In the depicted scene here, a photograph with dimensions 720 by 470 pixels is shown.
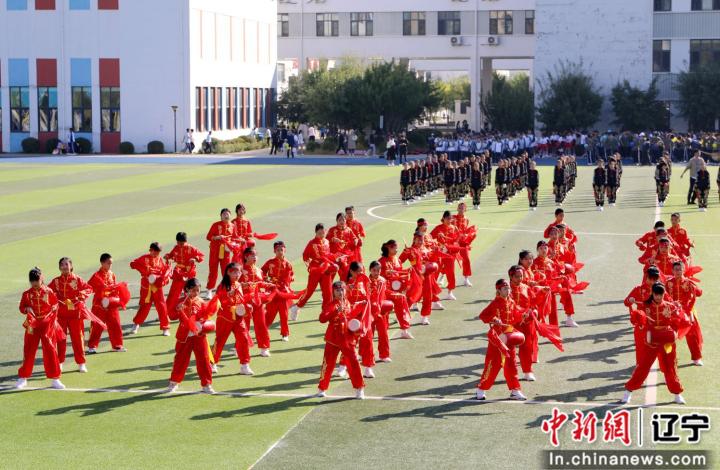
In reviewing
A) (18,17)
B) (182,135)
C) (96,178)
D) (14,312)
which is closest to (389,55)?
(182,135)

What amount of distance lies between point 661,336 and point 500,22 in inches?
3373

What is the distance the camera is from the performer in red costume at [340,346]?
55.0 feet

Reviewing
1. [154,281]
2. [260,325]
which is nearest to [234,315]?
[260,325]

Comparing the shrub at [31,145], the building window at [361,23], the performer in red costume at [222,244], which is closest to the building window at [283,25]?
the building window at [361,23]

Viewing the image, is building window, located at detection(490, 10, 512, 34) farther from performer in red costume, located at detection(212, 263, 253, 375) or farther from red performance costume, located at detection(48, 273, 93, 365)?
red performance costume, located at detection(48, 273, 93, 365)

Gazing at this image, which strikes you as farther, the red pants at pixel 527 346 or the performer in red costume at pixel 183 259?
the performer in red costume at pixel 183 259

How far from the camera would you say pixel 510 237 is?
35094mm

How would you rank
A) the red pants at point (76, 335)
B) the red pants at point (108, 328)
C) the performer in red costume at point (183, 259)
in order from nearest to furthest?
the red pants at point (76, 335) → the red pants at point (108, 328) → the performer in red costume at point (183, 259)

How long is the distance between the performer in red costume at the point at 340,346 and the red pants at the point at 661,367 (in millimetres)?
3674

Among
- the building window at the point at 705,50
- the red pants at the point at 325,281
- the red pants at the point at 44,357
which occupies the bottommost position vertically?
the red pants at the point at 44,357

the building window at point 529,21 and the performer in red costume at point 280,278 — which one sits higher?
the building window at point 529,21

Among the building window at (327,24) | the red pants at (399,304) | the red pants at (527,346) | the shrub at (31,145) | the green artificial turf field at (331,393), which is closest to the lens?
the green artificial turf field at (331,393)

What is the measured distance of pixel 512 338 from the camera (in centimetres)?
1667

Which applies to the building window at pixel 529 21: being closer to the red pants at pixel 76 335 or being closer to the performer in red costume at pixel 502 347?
the red pants at pixel 76 335
